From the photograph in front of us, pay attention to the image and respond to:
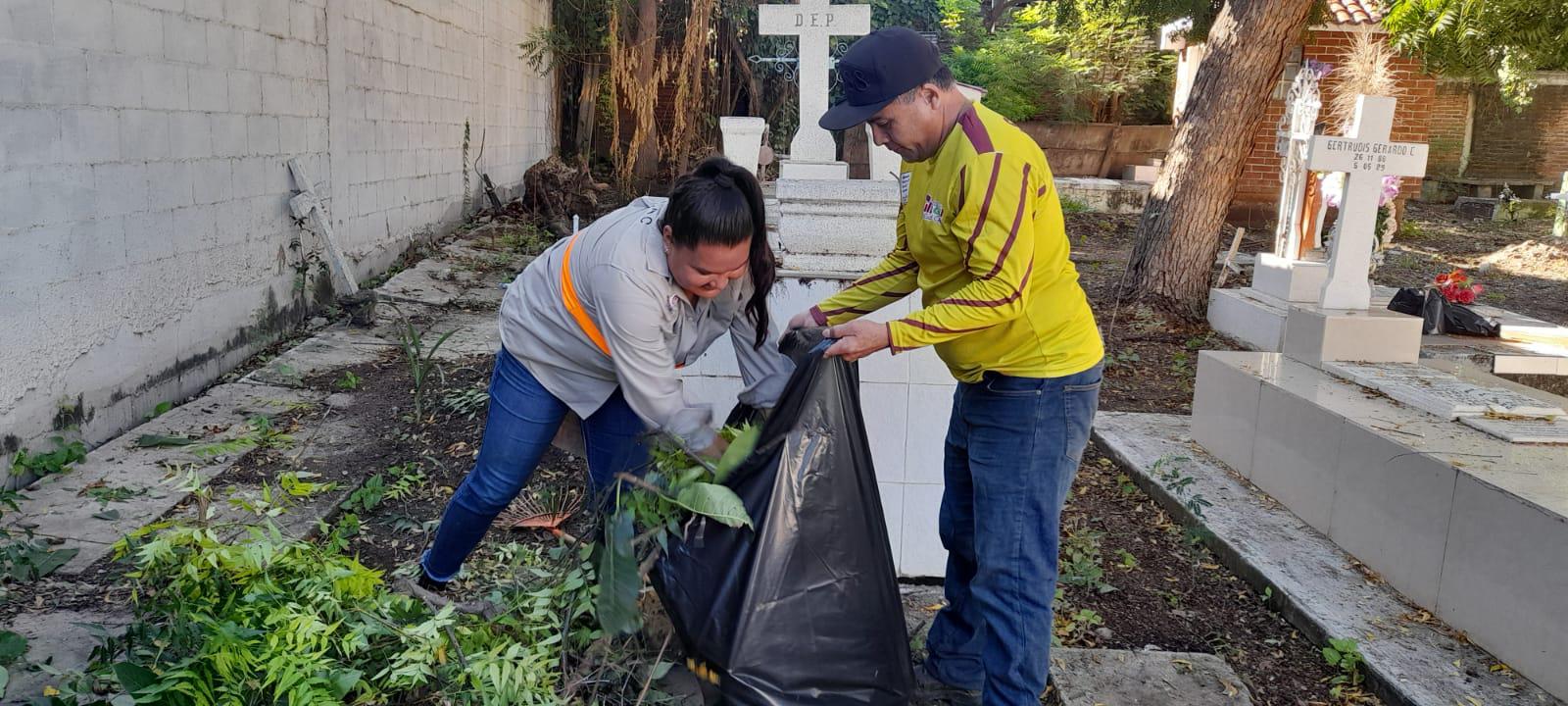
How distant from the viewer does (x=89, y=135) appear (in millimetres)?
4242

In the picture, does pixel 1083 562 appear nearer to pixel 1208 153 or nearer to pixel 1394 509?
pixel 1394 509

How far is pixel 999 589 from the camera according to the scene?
236cm

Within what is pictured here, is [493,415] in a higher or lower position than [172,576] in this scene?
higher

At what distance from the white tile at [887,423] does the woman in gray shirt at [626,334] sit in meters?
0.86

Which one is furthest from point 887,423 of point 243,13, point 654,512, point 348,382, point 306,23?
point 306,23

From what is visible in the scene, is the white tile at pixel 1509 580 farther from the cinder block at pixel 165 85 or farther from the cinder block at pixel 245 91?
the cinder block at pixel 245 91

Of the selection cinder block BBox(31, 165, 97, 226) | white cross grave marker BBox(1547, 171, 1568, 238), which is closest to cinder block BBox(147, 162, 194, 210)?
cinder block BBox(31, 165, 97, 226)

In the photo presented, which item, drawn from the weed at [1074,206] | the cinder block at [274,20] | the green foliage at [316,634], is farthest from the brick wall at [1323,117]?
the green foliage at [316,634]

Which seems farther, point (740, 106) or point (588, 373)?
point (740, 106)

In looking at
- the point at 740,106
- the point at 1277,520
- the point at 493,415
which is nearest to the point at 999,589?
the point at 493,415

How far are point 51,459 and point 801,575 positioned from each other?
10.6ft

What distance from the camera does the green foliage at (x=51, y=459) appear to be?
12.4ft

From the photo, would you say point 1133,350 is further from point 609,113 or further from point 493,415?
point 609,113

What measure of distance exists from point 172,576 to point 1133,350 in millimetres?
5979
